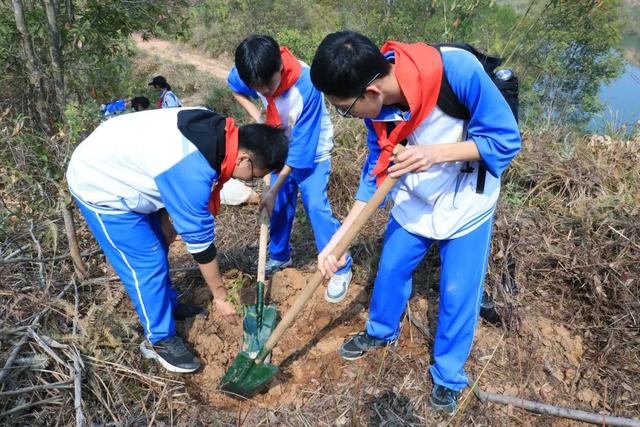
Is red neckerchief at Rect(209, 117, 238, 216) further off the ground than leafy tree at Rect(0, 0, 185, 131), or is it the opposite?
red neckerchief at Rect(209, 117, 238, 216)

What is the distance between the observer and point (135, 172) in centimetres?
198

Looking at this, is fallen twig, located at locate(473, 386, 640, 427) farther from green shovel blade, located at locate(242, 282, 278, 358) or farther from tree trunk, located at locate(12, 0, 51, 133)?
tree trunk, located at locate(12, 0, 51, 133)

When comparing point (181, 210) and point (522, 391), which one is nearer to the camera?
point (181, 210)

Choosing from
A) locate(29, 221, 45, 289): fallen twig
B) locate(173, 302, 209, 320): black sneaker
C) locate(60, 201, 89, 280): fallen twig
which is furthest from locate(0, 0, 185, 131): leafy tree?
locate(173, 302, 209, 320): black sneaker

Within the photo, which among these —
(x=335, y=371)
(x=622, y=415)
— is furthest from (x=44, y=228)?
(x=622, y=415)

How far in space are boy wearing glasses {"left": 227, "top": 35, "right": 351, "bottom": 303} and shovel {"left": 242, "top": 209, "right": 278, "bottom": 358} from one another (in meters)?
0.44

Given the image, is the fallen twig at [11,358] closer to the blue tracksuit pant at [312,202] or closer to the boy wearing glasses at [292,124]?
the boy wearing glasses at [292,124]

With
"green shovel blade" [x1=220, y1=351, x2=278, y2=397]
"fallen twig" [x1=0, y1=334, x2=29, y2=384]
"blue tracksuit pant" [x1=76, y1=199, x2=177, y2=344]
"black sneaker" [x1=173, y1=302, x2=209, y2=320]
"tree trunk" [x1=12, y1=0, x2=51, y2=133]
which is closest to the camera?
"fallen twig" [x1=0, y1=334, x2=29, y2=384]

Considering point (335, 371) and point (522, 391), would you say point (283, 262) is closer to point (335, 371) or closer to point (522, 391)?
point (335, 371)

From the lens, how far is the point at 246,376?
7.84 ft

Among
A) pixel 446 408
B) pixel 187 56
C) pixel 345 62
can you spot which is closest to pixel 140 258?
pixel 345 62

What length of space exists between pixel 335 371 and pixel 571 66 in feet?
44.1

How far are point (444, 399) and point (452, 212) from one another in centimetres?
108

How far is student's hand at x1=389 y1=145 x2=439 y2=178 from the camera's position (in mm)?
1653
